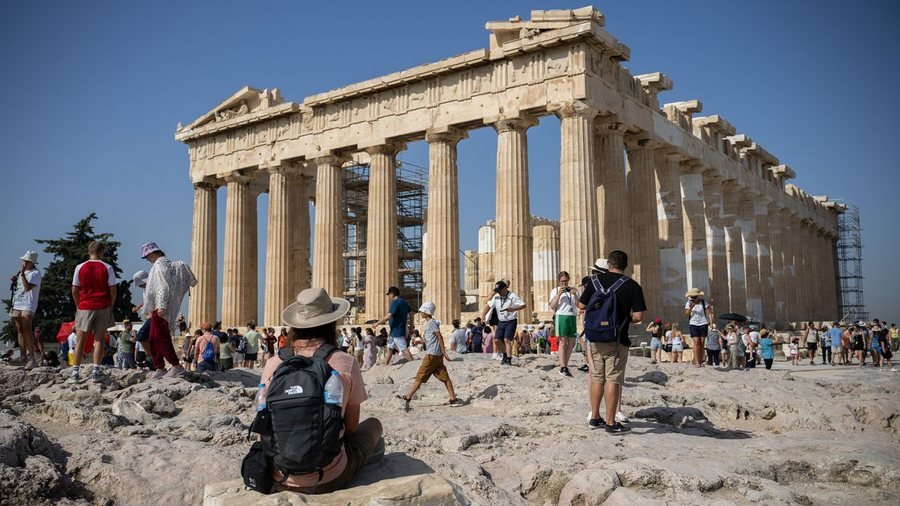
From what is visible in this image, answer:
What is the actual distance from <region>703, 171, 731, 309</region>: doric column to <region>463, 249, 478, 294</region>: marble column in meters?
14.7

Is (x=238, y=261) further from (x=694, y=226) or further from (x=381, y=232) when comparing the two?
(x=694, y=226)

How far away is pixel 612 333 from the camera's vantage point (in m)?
7.78

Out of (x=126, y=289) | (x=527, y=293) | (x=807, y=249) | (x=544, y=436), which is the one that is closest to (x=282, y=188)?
(x=527, y=293)

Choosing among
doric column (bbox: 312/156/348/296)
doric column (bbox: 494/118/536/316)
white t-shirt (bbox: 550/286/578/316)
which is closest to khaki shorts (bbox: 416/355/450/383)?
white t-shirt (bbox: 550/286/578/316)

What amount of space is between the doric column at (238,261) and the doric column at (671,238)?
18.7m

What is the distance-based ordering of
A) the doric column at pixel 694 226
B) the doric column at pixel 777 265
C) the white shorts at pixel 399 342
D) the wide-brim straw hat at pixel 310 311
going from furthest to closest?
the doric column at pixel 777 265 → the doric column at pixel 694 226 → the white shorts at pixel 399 342 → the wide-brim straw hat at pixel 310 311

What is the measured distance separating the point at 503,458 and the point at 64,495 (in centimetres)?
363

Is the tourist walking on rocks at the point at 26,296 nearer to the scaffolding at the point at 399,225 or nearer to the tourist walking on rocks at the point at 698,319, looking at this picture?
the tourist walking on rocks at the point at 698,319

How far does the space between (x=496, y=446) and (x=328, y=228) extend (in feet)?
84.4

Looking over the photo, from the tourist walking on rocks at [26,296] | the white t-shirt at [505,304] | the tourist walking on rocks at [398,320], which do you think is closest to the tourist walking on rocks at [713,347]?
the white t-shirt at [505,304]

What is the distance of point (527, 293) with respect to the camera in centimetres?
2638

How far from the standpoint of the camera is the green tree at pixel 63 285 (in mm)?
46469

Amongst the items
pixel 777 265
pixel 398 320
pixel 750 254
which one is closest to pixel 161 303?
pixel 398 320

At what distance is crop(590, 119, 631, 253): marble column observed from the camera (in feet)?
92.4
